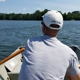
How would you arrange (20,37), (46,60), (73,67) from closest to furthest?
(46,60) < (73,67) < (20,37)

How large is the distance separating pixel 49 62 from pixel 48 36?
0.77ft

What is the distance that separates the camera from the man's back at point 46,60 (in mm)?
1654

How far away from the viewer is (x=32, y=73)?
1.66 metres

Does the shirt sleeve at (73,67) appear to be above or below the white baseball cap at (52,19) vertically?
below

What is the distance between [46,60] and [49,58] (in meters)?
0.03

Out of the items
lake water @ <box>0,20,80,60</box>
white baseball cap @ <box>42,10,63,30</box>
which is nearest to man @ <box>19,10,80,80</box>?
white baseball cap @ <box>42,10,63,30</box>

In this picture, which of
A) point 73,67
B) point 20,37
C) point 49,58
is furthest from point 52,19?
point 20,37

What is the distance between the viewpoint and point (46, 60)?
1.67m

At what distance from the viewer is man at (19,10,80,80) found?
5.44ft

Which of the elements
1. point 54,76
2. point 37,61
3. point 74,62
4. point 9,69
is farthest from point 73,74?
point 9,69

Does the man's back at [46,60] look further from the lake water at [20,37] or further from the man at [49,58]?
the lake water at [20,37]

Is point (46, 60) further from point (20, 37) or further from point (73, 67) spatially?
point (20, 37)

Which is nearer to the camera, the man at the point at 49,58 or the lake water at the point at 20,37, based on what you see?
the man at the point at 49,58

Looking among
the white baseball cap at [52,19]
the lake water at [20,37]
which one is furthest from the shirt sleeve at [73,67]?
the lake water at [20,37]
